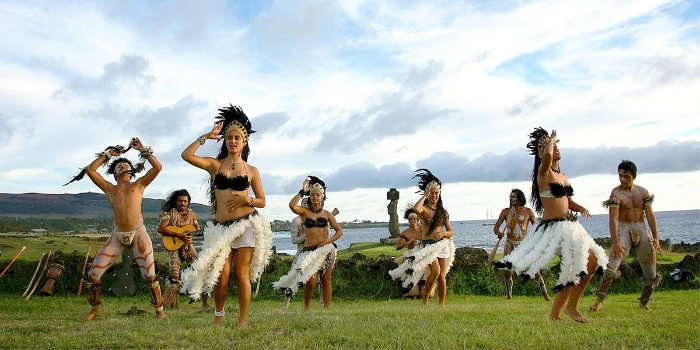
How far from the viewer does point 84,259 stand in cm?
1405

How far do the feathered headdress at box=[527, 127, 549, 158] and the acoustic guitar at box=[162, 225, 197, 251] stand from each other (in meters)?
6.27

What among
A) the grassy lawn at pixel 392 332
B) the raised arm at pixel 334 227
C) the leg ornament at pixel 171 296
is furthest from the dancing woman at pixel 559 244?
the leg ornament at pixel 171 296

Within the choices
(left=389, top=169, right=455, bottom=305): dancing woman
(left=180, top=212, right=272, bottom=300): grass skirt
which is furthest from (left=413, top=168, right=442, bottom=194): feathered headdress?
(left=180, top=212, right=272, bottom=300): grass skirt

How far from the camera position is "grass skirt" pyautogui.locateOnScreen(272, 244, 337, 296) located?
10.1m

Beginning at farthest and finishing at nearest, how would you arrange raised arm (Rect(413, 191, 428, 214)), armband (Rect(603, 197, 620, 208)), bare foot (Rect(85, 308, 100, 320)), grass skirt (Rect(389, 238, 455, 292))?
grass skirt (Rect(389, 238, 455, 292)) → raised arm (Rect(413, 191, 428, 214)) → armband (Rect(603, 197, 620, 208)) → bare foot (Rect(85, 308, 100, 320))

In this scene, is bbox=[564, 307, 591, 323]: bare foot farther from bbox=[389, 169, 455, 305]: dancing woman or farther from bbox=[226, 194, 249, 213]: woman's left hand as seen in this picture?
bbox=[226, 194, 249, 213]: woman's left hand

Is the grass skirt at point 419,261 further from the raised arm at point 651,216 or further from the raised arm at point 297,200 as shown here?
the raised arm at point 651,216

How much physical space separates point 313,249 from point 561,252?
171 inches

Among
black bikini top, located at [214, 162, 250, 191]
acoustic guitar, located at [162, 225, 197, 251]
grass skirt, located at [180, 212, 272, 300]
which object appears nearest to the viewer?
grass skirt, located at [180, 212, 272, 300]

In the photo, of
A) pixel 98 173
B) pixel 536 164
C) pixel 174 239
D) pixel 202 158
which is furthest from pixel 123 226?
pixel 536 164

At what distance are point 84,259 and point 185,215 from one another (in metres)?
4.38

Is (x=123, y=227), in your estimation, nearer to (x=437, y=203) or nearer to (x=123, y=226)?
(x=123, y=226)

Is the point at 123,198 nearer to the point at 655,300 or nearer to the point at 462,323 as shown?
the point at 462,323

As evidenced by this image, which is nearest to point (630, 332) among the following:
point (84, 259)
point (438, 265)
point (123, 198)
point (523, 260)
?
point (523, 260)
